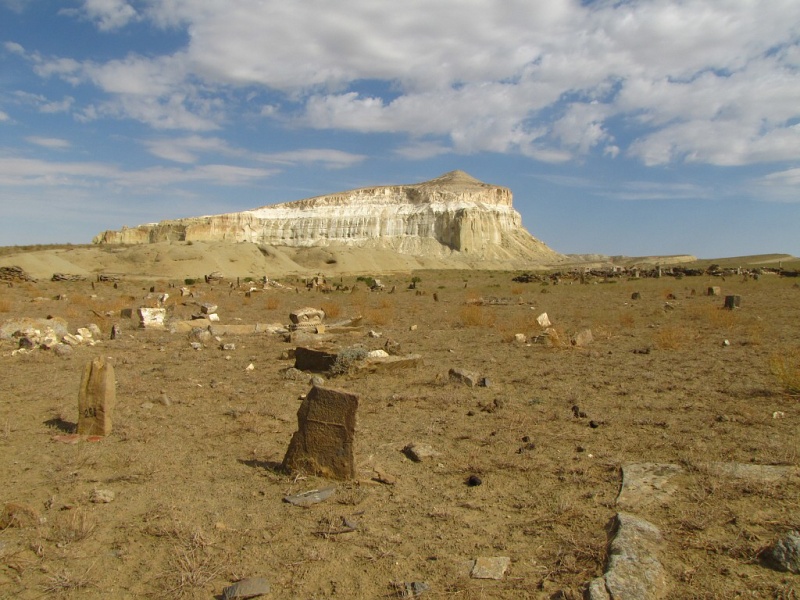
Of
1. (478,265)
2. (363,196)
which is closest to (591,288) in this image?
(478,265)

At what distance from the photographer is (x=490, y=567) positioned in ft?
10.2

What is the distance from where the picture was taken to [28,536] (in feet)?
11.3

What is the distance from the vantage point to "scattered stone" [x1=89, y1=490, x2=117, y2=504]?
392cm

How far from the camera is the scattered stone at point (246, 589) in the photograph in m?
2.89

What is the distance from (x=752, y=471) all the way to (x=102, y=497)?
4.54 metres

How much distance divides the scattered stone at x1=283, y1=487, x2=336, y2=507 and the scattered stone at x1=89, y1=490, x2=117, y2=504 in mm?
1209

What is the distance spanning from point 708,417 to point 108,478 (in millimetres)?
5274

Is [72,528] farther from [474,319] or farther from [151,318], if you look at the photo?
[474,319]

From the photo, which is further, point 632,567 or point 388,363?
point 388,363

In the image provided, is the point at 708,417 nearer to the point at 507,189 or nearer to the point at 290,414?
the point at 290,414

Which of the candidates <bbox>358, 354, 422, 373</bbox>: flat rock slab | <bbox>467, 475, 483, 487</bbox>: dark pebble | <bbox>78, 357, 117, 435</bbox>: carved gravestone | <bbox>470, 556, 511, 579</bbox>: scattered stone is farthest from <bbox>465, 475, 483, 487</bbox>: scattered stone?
<bbox>358, 354, 422, 373</bbox>: flat rock slab

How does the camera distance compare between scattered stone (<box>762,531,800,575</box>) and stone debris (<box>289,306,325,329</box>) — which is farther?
stone debris (<box>289,306,325,329</box>)

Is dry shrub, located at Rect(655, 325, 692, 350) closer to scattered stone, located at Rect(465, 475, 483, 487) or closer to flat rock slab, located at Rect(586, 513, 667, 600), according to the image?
scattered stone, located at Rect(465, 475, 483, 487)

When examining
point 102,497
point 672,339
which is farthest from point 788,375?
point 102,497
